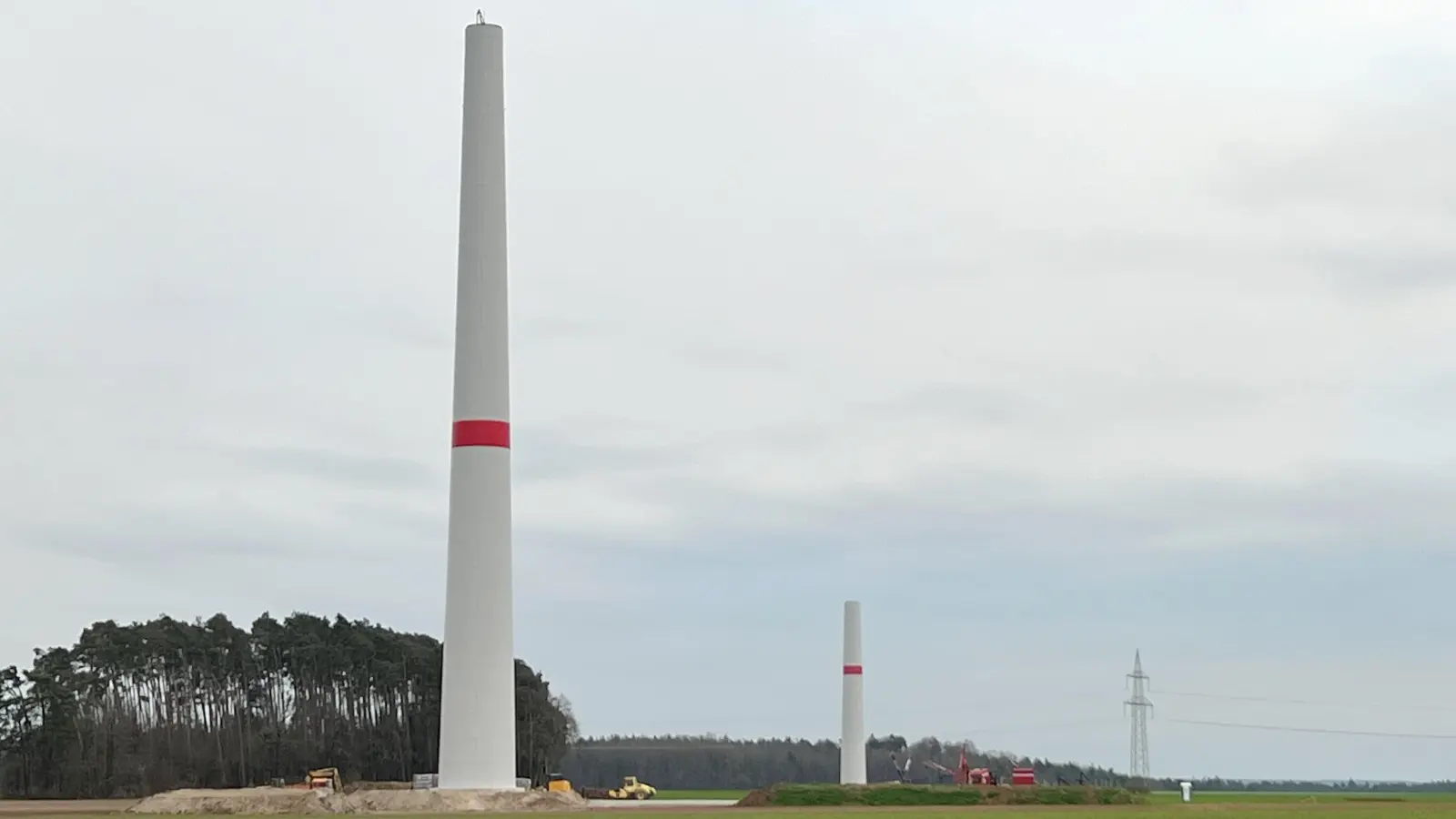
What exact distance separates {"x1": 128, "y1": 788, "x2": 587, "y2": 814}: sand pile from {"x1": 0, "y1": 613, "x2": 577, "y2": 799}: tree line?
3895 cm

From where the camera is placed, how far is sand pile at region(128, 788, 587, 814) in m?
53.9

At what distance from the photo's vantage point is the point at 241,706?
102438 mm

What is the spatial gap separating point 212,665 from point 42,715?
9773 millimetres

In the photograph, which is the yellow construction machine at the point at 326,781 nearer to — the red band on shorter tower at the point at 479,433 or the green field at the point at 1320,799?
the red band on shorter tower at the point at 479,433

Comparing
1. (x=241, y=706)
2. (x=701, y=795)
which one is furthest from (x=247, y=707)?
(x=701, y=795)

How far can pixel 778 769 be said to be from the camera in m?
141

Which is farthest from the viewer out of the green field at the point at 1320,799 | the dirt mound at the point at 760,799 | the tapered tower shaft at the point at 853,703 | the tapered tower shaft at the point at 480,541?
the tapered tower shaft at the point at 853,703

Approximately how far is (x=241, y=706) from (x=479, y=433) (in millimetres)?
Result: 52659

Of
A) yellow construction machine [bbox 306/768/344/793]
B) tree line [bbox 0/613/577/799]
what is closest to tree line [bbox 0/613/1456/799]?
tree line [bbox 0/613/577/799]

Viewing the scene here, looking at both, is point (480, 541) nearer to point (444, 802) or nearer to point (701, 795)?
point (444, 802)

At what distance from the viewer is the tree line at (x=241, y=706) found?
9600cm

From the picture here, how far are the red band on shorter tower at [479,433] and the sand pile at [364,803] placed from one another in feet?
37.1

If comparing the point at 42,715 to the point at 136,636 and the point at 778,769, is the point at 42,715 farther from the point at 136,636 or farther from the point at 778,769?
the point at 778,769

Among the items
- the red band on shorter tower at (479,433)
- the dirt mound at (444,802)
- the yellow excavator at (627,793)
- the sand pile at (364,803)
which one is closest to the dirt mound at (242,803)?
the sand pile at (364,803)
